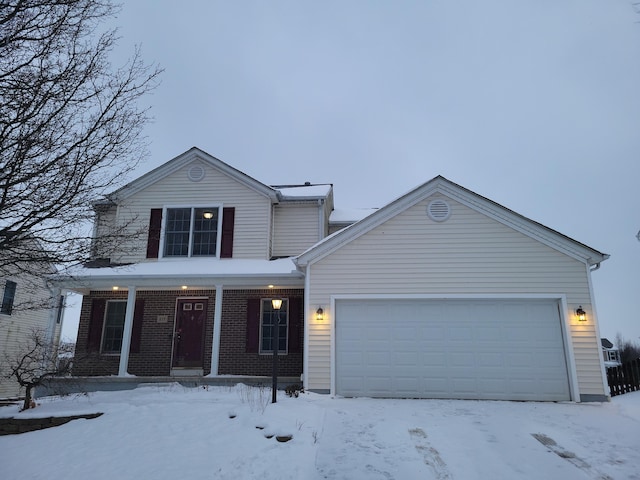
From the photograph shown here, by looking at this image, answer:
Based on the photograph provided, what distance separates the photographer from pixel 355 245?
11.1m

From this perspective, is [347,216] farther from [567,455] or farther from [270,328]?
[567,455]

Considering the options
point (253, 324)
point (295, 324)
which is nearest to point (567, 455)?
point (295, 324)

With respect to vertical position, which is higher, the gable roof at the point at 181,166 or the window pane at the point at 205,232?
the gable roof at the point at 181,166

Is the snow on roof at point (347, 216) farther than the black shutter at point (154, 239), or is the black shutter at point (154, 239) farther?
the snow on roof at point (347, 216)

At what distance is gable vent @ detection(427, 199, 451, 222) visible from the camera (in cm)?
1112

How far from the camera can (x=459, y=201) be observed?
441 inches

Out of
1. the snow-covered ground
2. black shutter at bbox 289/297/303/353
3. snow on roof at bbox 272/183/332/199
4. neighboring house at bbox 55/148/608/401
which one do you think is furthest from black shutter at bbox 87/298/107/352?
snow on roof at bbox 272/183/332/199

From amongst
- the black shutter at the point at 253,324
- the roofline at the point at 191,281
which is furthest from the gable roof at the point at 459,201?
the black shutter at the point at 253,324

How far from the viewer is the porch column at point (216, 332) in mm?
11992

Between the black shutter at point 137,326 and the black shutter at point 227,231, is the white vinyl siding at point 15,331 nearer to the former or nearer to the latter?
the black shutter at point 137,326

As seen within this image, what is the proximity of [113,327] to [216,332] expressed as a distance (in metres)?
3.88

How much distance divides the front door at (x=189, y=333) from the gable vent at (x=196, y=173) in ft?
13.6

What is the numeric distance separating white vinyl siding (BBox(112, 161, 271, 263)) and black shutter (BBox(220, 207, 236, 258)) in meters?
0.13

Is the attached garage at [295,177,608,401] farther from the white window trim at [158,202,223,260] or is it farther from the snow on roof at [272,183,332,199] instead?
the white window trim at [158,202,223,260]
